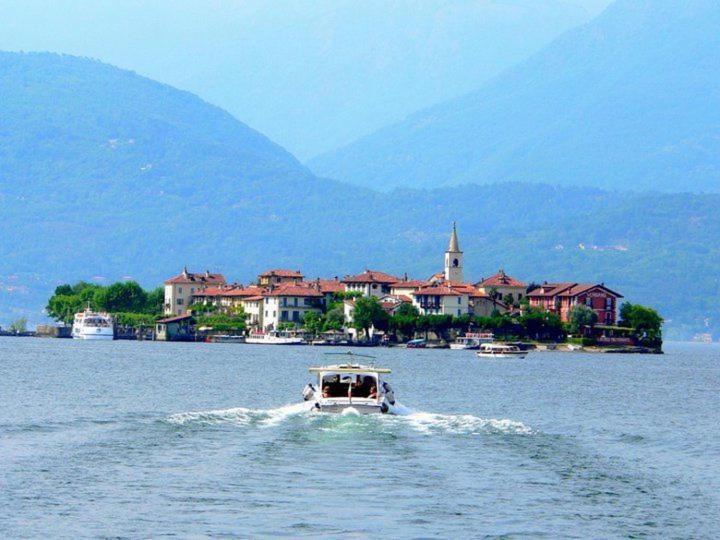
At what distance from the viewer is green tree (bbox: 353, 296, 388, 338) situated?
595 ft

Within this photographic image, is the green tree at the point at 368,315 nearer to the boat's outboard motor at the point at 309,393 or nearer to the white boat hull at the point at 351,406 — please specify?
the boat's outboard motor at the point at 309,393

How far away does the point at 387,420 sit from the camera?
5756cm

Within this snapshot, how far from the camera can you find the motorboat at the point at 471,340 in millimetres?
180375

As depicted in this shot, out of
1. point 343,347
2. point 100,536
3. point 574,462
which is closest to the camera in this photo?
point 100,536

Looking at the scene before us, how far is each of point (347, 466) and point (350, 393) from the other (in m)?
17.3

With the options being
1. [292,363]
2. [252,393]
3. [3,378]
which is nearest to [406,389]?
[252,393]

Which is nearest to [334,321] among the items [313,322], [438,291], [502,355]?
[313,322]

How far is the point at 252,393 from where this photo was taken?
259 ft

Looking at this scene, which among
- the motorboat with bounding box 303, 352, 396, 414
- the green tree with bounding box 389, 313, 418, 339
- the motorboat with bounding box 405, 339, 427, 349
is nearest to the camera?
the motorboat with bounding box 303, 352, 396, 414

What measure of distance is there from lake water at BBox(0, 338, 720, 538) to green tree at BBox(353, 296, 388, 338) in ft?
324

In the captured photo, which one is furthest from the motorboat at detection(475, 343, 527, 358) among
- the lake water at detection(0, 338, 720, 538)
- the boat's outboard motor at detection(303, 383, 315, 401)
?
the boat's outboard motor at detection(303, 383, 315, 401)

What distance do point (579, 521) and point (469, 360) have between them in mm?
108779

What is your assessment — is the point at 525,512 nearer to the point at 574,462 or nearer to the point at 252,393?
the point at 574,462

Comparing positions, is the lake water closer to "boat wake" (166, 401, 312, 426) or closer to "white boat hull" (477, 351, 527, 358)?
"boat wake" (166, 401, 312, 426)
